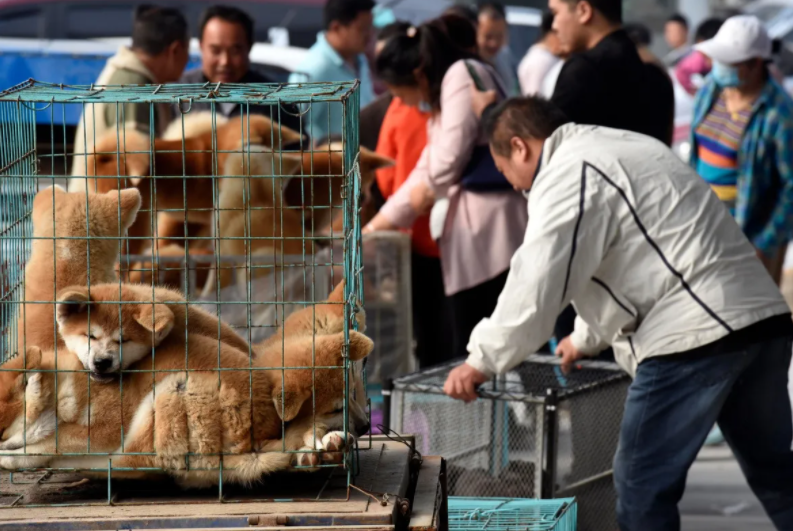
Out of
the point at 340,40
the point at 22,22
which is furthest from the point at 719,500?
the point at 22,22

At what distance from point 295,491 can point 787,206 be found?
3607 mm

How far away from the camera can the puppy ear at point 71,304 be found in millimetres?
2195

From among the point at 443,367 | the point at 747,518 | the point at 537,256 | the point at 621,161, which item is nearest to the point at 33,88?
the point at 537,256

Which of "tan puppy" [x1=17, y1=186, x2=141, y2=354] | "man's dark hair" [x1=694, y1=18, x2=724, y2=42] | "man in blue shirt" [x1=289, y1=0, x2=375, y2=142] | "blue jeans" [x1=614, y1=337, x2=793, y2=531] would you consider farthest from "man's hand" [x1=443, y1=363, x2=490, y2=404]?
"man's dark hair" [x1=694, y1=18, x2=724, y2=42]

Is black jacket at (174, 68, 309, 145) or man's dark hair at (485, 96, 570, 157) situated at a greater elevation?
man's dark hair at (485, 96, 570, 157)

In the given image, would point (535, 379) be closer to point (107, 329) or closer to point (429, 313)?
point (429, 313)

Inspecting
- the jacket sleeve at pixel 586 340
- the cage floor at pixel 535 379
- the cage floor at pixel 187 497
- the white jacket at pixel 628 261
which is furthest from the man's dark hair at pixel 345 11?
the cage floor at pixel 187 497

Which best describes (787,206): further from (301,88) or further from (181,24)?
(301,88)

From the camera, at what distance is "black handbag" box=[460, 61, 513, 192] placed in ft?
15.0

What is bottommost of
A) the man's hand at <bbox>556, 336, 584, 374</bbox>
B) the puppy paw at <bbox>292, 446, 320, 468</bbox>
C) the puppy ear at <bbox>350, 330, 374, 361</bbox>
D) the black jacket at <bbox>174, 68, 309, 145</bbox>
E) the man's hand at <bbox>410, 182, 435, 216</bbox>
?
the man's hand at <bbox>556, 336, 584, 374</bbox>

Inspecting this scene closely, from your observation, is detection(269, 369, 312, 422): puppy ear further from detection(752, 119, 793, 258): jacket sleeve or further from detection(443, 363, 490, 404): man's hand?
detection(752, 119, 793, 258): jacket sleeve

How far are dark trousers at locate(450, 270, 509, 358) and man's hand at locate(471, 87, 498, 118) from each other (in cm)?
70

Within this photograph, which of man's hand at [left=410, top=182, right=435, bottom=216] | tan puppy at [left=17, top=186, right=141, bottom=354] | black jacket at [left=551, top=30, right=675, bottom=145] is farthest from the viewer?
man's hand at [left=410, top=182, right=435, bottom=216]

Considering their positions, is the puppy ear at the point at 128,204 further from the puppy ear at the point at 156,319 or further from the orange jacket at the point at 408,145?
the orange jacket at the point at 408,145
